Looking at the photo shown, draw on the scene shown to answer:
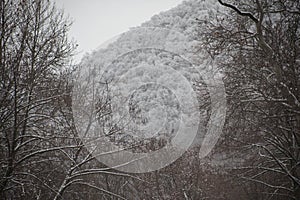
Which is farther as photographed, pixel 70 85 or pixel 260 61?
pixel 70 85

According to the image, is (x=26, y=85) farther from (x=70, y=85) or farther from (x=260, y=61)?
(x=260, y=61)

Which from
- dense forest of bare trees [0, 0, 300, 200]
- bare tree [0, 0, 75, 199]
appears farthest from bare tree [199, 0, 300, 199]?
bare tree [0, 0, 75, 199]

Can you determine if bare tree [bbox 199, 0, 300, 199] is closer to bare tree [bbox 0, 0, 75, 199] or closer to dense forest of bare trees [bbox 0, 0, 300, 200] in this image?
dense forest of bare trees [bbox 0, 0, 300, 200]

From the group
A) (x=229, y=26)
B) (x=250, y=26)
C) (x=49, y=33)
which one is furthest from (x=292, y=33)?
(x=49, y=33)

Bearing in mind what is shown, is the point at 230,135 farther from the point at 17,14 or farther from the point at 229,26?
the point at 17,14

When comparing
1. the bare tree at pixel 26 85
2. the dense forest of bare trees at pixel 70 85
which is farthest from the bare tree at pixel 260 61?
the bare tree at pixel 26 85

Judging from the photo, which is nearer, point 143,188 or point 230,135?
point 230,135

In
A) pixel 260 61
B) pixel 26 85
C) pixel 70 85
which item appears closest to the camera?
pixel 26 85

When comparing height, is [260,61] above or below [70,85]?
below

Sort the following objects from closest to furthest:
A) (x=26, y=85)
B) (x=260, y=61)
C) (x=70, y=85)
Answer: (x=26, y=85), (x=260, y=61), (x=70, y=85)

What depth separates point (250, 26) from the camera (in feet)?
27.7

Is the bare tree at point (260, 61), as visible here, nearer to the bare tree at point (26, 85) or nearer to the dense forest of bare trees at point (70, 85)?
the dense forest of bare trees at point (70, 85)

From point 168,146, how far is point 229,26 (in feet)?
27.3

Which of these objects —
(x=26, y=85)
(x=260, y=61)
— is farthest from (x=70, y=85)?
(x=260, y=61)
